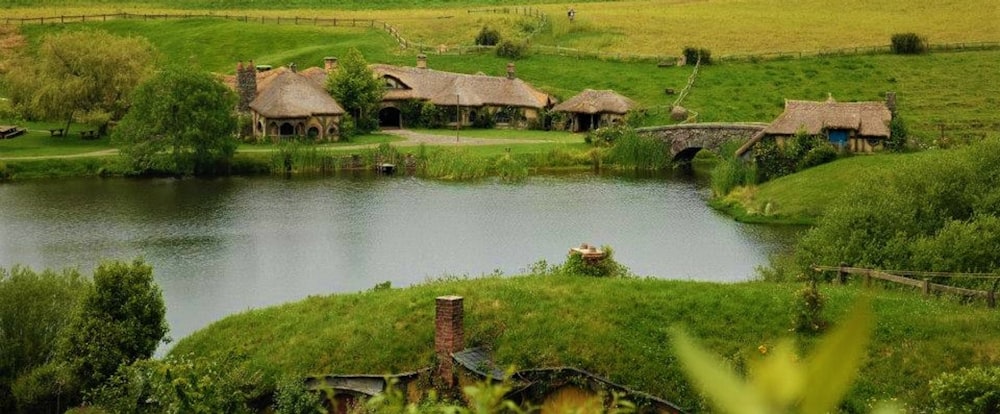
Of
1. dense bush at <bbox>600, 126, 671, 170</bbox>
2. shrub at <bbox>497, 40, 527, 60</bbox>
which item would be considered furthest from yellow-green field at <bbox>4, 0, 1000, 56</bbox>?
dense bush at <bbox>600, 126, 671, 170</bbox>

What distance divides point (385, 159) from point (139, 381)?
147 feet

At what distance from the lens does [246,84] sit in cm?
7931

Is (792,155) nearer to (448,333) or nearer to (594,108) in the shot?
(594,108)

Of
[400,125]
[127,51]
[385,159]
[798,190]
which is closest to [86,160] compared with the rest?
[127,51]

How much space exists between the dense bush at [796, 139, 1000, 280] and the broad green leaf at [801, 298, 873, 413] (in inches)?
1202

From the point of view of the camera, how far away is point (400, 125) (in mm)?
82750

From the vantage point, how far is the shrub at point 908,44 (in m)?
88.9

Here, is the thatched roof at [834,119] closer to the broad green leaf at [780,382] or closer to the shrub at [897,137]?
the shrub at [897,137]

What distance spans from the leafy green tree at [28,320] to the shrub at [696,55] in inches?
2529

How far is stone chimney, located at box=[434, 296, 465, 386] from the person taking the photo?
2378cm

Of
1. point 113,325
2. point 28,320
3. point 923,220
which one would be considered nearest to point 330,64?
point 923,220

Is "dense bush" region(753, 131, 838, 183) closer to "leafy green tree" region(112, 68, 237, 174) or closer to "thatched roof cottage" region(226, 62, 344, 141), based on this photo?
"thatched roof cottage" region(226, 62, 344, 141)

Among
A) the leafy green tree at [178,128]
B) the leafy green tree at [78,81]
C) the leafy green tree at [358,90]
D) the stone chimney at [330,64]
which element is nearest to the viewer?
the leafy green tree at [178,128]

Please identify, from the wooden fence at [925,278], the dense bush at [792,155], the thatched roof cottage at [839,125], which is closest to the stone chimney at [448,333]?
the wooden fence at [925,278]
